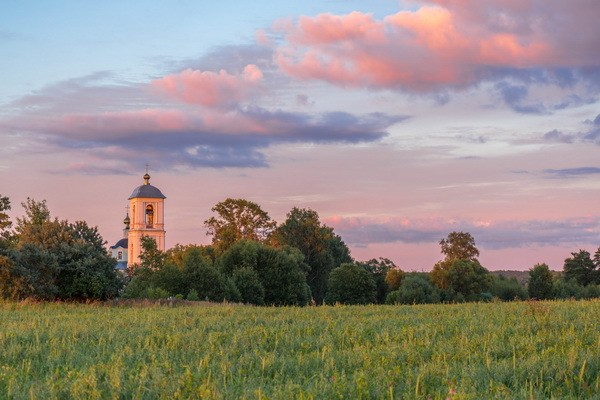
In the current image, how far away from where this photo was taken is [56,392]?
1138cm

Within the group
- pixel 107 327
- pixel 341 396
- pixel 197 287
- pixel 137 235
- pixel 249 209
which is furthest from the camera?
pixel 137 235

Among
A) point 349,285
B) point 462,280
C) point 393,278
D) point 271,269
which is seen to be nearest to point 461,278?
point 462,280

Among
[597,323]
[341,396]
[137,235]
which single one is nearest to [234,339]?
[341,396]

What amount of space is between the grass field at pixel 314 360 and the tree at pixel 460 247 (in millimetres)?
93816

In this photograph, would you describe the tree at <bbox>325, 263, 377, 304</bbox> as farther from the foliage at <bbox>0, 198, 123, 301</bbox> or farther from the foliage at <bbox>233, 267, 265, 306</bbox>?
the foliage at <bbox>0, 198, 123, 301</bbox>

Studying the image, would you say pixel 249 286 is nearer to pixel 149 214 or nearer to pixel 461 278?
pixel 461 278

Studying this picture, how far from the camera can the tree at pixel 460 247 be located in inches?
4552

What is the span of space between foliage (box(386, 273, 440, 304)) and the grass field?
6941cm

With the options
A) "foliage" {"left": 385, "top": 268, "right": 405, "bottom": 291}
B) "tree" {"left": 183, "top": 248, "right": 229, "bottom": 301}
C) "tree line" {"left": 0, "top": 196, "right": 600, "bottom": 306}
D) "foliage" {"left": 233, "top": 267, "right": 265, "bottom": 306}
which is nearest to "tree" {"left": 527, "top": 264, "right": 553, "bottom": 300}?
"tree line" {"left": 0, "top": 196, "right": 600, "bottom": 306}

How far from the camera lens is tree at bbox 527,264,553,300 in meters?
94.2

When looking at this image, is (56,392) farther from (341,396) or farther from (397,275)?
(397,275)

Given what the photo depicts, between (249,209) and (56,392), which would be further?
(249,209)

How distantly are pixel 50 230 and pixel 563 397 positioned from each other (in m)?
41.0

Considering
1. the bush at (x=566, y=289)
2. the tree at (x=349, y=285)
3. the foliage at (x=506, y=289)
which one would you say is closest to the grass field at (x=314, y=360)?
the tree at (x=349, y=285)
